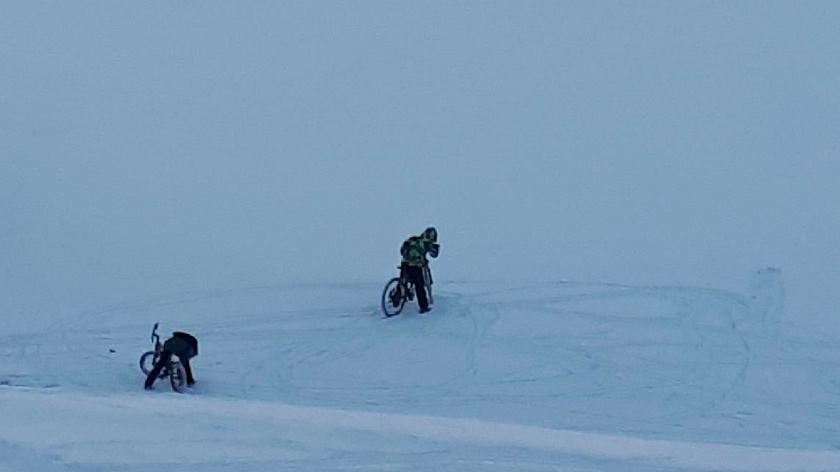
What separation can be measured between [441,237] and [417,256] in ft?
16.5

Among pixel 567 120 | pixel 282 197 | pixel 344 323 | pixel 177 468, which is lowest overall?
pixel 177 468

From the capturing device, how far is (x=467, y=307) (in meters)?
14.0

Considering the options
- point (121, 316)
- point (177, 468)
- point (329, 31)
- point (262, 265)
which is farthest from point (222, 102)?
point (177, 468)

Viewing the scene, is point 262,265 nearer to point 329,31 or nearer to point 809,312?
point 809,312

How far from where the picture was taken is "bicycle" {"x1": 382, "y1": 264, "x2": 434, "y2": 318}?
43.1 ft

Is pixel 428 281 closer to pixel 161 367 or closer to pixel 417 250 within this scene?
pixel 417 250

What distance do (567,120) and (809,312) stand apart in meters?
10.6

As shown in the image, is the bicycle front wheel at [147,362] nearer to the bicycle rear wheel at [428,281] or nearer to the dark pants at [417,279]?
the dark pants at [417,279]

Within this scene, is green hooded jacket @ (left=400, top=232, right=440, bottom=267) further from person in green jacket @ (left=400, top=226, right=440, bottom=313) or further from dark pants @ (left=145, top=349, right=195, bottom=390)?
dark pants @ (left=145, top=349, right=195, bottom=390)

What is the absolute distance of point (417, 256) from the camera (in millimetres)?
12703

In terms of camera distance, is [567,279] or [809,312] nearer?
[809,312]

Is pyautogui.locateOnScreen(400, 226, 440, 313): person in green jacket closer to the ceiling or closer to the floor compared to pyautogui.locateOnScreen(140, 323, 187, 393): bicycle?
closer to the ceiling

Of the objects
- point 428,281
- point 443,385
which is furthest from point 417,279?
point 443,385

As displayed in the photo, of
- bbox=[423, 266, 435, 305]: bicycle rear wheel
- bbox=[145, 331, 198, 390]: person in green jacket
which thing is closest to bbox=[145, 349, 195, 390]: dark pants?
bbox=[145, 331, 198, 390]: person in green jacket
